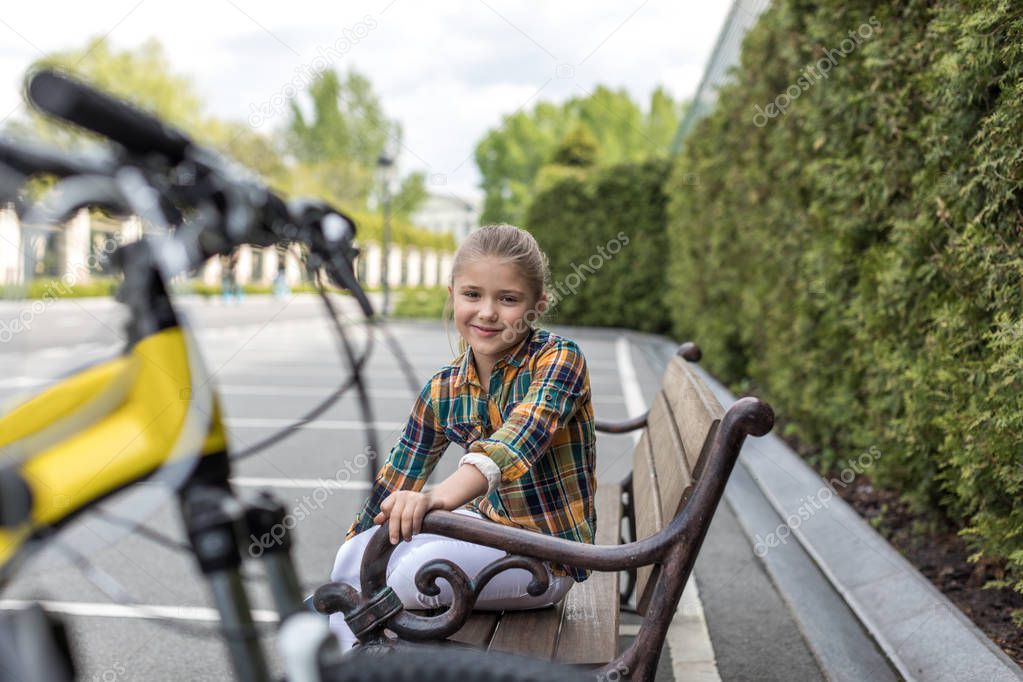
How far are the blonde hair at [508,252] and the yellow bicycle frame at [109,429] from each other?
1.13 metres

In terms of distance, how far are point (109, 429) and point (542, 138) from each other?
6500 cm

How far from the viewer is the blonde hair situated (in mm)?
2461

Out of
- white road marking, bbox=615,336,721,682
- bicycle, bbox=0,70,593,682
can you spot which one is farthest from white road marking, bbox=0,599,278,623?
bicycle, bbox=0,70,593,682

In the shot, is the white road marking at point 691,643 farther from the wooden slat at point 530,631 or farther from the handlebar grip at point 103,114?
the handlebar grip at point 103,114

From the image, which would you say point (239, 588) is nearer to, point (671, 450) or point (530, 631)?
point (530, 631)

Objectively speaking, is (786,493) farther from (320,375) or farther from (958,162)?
(320,375)

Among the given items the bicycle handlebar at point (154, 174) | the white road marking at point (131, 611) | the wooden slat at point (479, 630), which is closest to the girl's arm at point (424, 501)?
the wooden slat at point (479, 630)

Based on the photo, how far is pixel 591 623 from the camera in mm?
2424

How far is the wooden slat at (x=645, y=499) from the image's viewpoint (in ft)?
8.54

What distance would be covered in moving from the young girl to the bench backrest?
225mm

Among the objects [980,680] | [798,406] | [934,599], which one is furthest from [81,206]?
[798,406]

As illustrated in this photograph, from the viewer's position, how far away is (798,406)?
22.0ft

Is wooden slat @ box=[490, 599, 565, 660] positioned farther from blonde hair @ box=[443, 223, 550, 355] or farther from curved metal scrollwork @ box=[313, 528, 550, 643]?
blonde hair @ box=[443, 223, 550, 355]

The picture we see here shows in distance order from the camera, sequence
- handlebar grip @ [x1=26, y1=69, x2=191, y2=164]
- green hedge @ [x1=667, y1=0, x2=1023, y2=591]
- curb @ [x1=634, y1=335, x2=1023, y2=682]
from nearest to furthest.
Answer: handlebar grip @ [x1=26, y1=69, x2=191, y2=164] < curb @ [x1=634, y1=335, x2=1023, y2=682] < green hedge @ [x1=667, y1=0, x2=1023, y2=591]
